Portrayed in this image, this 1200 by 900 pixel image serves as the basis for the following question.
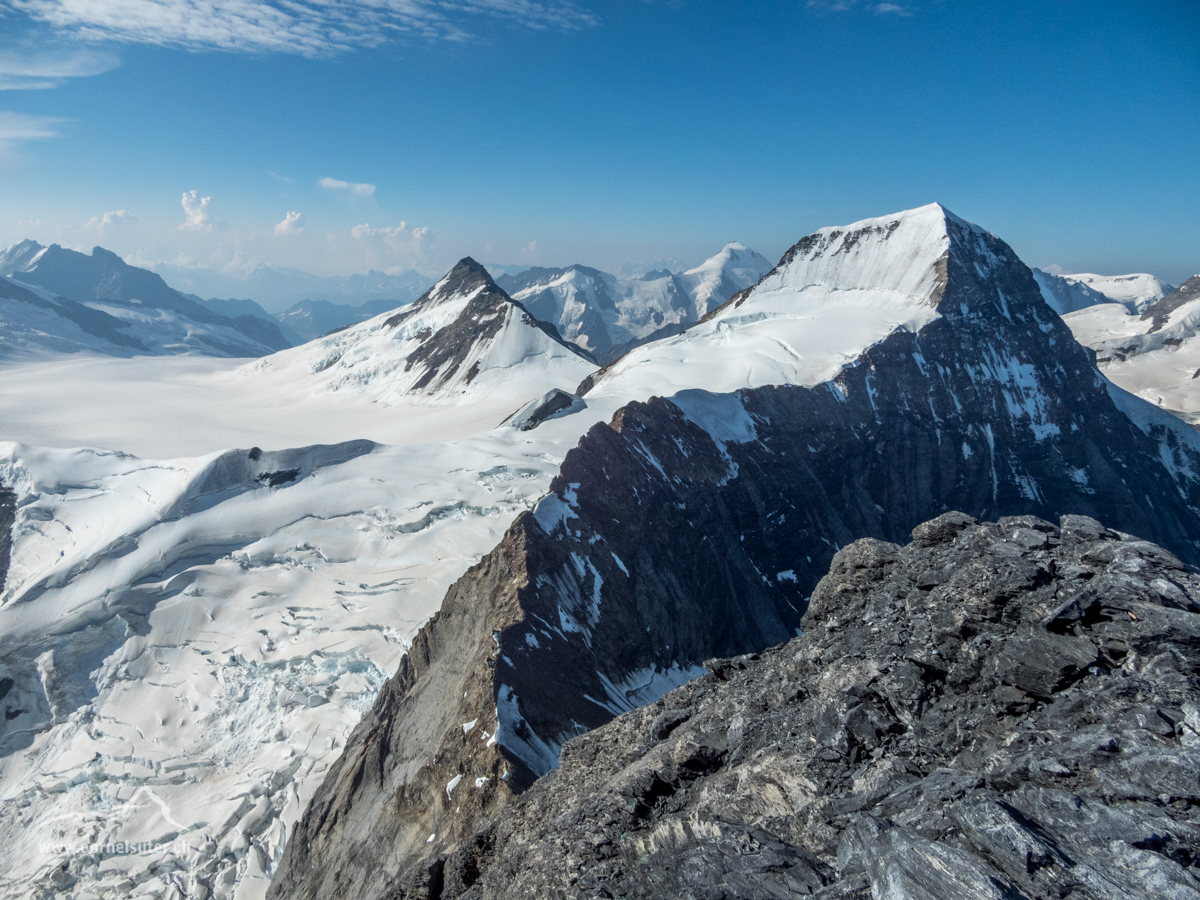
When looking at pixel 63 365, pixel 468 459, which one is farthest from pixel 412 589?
pixel 63 365

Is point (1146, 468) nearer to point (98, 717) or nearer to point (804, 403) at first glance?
point (804, 403)

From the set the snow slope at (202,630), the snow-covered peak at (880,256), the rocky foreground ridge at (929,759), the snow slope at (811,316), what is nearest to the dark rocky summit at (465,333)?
the snow slope at (811,316)

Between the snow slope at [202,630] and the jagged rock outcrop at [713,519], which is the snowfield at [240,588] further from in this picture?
the jagged rock outcrop at [713,519]

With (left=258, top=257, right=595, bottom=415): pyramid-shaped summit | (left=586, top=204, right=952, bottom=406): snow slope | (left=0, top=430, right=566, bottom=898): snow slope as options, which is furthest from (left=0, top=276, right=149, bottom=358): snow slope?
(left=586, top=204, right=952, bottom=406): snow slope

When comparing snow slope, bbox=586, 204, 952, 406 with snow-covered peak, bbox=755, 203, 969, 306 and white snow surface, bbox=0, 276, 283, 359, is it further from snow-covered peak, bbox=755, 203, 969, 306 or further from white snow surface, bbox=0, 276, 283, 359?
white snow surface, bbox=0, 276, 283, 359

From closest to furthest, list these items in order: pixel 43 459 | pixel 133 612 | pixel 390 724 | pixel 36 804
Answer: pixel 390 724, pixel 36 804, pixel 133 612, pixel 43 459

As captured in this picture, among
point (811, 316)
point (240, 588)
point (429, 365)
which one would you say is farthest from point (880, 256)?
point (240, 588)
